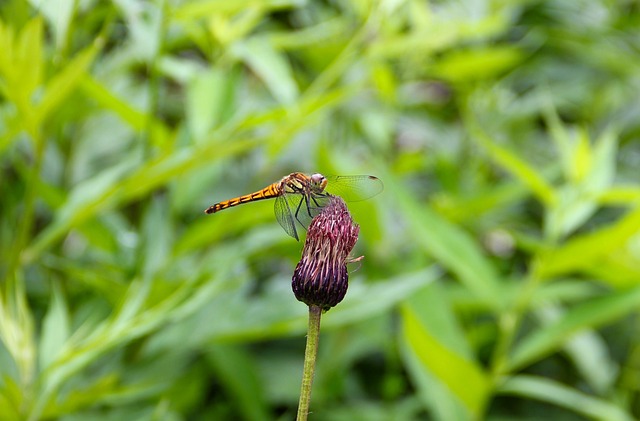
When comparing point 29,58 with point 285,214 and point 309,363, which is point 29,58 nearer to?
point 285,214

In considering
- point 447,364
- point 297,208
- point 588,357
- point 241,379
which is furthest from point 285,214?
point 588,357

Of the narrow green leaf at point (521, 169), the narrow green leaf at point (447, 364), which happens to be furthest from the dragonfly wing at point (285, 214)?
the narrow green leaf at point (521, 169)

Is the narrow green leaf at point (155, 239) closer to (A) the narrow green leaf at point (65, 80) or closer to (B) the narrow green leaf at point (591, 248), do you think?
(A) the narrow green leaf at point (65, 80)

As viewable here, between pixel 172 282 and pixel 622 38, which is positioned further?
pixel 622 38

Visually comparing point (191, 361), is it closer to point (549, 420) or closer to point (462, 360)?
point (462, 360)

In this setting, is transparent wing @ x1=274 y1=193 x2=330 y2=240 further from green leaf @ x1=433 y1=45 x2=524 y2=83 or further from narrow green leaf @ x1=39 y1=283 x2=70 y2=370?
green leaf @ x1=433 y1=45 x2=524 y2=83

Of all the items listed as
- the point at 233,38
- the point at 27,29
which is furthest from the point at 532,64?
the point at 27,29
